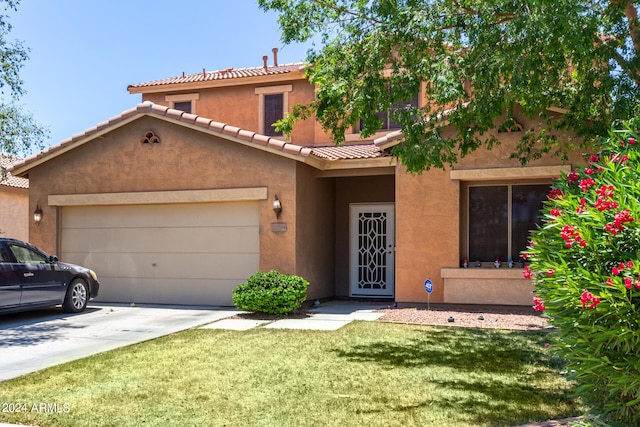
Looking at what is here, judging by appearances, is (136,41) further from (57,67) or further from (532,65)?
(532,65)

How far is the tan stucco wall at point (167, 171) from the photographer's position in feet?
43.6

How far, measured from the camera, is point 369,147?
14977 millimetres

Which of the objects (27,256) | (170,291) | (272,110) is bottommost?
(170,291)

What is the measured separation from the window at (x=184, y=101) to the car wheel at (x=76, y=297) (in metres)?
7.18

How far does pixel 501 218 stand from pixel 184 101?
10.3 metres

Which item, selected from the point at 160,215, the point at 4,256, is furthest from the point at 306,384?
the point at 160,215

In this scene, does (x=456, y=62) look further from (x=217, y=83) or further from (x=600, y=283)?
(x=217, y=83)

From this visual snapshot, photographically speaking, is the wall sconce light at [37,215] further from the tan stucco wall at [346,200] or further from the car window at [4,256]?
the tan stucco wall at [346,200]

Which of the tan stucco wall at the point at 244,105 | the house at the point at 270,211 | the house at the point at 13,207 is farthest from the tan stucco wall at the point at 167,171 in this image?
the house at the point at 13,207

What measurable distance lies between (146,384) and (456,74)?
5.97 metres

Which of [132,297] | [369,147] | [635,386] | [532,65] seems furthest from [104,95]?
[635,386]

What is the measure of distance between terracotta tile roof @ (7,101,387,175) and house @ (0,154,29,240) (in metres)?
10.1

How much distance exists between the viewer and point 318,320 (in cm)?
1152

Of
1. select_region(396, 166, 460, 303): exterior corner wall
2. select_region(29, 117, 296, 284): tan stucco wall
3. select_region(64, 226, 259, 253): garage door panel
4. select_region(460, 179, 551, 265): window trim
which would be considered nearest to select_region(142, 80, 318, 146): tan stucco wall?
select_region(29, 117, 296, 284): tan stucco wall
